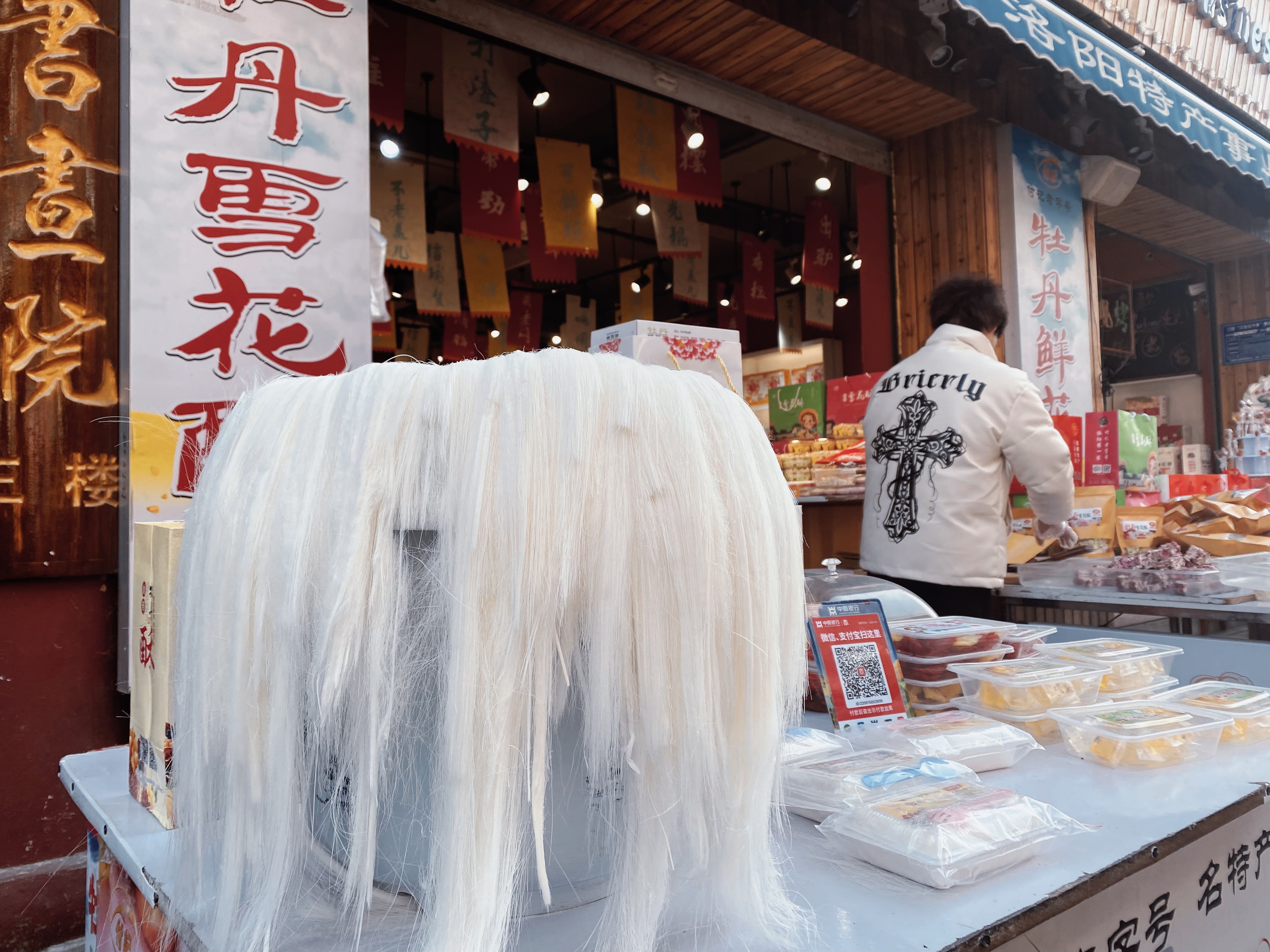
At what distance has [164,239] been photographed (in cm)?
215

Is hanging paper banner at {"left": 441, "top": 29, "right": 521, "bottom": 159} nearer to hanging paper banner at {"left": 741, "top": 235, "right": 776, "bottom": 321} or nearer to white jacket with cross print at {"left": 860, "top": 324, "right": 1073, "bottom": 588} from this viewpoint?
white jacket with cross print at {"left": 860, "top": 324, "right": 1073, "bottom": 588}

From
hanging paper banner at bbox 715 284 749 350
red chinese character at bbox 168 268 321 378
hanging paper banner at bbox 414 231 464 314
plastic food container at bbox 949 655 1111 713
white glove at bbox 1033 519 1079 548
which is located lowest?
plastic food container at bbox 949 655 1111 713

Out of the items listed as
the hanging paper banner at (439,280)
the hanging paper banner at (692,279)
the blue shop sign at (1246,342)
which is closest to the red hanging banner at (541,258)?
the hanging paper banner at (439,280)

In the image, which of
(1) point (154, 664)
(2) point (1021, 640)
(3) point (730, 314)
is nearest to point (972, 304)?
(2) point (1021, 640)

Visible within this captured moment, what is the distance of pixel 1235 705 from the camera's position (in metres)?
1.30

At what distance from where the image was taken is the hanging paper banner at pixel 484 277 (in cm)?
682

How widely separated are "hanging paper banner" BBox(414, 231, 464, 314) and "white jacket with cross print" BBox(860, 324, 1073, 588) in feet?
15.9

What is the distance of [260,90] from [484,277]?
455 centimetres

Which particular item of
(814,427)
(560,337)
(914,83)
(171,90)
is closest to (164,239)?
(171,90)

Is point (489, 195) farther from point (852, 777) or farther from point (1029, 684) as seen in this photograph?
point (852, 777)

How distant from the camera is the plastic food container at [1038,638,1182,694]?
1438mm

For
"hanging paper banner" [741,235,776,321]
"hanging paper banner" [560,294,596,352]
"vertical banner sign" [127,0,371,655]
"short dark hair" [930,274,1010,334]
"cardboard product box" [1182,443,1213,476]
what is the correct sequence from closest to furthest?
1. "vertical banner sign" [127,0,371,655]
2. "short dark hair" [930,274,1010,334]
3. "cardboard product box" [1182,443,1213,476]
4. "hanging paper banner" [741,235,776,321]
5. "hanging paper banner" [560,294,596,352]

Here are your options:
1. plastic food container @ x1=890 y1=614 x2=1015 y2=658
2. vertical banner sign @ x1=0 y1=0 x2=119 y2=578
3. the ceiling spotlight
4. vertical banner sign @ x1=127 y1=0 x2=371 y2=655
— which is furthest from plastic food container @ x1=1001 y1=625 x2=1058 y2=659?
the ceiling spotlight

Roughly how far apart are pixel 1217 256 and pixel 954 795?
8697 millimetres
